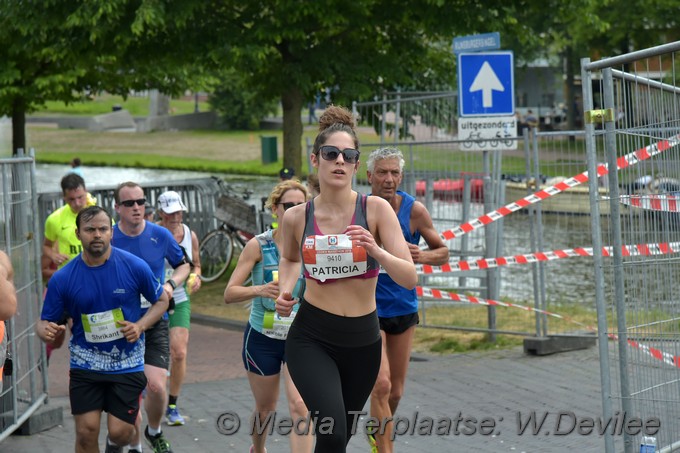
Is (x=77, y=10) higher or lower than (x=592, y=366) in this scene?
higher

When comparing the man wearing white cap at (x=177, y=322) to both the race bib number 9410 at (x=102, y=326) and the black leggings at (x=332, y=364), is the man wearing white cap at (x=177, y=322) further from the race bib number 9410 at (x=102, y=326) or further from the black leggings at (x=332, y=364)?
the black leggings at (x=332, y=364)

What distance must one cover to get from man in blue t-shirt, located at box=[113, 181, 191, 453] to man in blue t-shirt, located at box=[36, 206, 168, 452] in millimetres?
1008

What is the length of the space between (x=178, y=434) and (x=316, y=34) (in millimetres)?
9480

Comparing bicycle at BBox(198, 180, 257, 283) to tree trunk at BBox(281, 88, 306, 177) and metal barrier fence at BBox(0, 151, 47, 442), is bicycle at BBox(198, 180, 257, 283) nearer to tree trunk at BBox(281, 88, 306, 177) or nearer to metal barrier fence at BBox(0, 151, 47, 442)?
tree trunk at BBox(281, 88, 306, 177)

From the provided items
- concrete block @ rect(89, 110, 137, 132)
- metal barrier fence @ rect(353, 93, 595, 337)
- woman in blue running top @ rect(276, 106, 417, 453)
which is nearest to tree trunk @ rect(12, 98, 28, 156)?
metal barrier fence @ rect(353, 93, 595, 337)

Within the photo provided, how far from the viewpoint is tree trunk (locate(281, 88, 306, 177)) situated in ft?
56.7

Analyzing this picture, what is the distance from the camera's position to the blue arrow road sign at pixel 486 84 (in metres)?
11.6

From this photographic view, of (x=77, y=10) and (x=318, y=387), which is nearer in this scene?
(x=318, y=387)

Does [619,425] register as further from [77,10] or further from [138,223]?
[77,10]

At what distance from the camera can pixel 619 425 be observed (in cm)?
592

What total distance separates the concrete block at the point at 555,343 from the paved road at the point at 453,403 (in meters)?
0.12

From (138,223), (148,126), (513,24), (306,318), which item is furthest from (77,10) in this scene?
(148,126)

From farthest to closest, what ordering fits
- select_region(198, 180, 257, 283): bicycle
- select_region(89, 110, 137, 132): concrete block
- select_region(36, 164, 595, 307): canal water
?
select_region(89, 110, 137, 132): concrete block, select_region(198, 180, 257, 283): bicycle, select_region(36, 164, 595, 307): canal water

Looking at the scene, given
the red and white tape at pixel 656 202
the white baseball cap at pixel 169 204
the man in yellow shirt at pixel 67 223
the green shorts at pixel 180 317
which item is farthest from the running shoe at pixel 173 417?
the red and white tape at pixel 656 202
